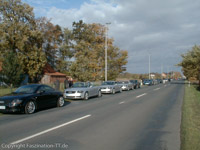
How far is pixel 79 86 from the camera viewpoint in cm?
1828

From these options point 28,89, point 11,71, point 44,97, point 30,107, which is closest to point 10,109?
point 30,107

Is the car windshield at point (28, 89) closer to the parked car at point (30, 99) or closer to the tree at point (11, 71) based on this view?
the parked car at point (30, 99)

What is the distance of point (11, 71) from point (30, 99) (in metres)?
23.0

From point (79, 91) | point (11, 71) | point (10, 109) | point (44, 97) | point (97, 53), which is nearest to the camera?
point (10, 109)

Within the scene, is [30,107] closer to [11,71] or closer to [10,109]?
[10,109]

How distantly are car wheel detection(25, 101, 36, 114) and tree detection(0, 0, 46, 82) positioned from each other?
25.9 meters

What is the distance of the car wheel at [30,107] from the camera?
10.6 meters

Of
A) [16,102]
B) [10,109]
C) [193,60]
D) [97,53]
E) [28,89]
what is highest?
[97,53]

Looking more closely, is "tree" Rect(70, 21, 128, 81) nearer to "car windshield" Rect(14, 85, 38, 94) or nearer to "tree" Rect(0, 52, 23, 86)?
"tree" Rect(0, 52, 23, 86)

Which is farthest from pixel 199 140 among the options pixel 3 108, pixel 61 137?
pixel 3 108

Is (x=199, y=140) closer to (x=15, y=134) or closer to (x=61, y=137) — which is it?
(x=61, y=137)

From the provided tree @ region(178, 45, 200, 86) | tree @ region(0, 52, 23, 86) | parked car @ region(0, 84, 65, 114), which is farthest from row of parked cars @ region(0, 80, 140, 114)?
tree @ region(0, 52, 23, 86)

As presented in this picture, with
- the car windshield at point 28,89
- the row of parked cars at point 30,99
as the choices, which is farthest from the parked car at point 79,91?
the car windshield at point 28,89

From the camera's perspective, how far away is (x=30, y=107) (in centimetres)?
1078
